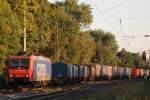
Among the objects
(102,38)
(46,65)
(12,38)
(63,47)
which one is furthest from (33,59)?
(102,38)

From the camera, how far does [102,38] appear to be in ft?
551

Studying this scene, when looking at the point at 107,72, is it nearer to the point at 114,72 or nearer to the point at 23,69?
the point at 114,72

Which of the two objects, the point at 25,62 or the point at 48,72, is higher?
the point at 25,62

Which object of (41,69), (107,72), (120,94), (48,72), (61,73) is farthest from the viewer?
(107,72)

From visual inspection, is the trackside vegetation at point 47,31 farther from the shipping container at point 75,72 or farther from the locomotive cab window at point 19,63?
the locomotive cab window at point 19,63

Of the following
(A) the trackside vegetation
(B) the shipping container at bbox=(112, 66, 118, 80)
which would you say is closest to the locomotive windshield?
(A) the trackside vegetation

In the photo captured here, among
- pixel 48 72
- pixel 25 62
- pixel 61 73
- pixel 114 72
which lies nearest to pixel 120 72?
→ pixel 114 72

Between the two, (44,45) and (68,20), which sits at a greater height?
(68,20)

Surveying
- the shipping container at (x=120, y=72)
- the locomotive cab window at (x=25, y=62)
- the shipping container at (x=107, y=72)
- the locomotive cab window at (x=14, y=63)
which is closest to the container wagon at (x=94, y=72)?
the shipping container at (x=107, y=72)

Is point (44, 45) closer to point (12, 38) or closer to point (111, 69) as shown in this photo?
point (12, 38)

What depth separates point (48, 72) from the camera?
168ft

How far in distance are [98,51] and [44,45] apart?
59013mm

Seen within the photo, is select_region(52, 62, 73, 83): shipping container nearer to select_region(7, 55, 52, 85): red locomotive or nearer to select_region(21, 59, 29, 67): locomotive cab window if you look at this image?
select_region(7, 55, 52, 85): red locomotive

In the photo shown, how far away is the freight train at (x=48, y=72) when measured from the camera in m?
43.1
